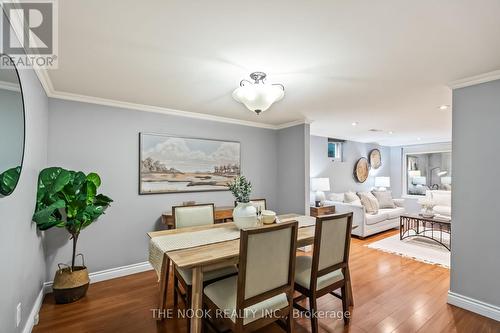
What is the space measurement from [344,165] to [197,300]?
5.57 m

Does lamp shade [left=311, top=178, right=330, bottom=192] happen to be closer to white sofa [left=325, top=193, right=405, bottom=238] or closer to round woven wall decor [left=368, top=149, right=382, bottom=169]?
white sofa [left=325, top=193, right=405, bottom=238]

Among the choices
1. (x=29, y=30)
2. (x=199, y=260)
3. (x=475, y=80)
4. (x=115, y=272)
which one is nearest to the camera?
(x=29, y=30)

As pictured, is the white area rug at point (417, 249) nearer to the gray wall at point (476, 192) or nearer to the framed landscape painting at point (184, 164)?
the gray wall at point (476, 192)

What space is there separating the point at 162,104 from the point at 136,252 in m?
2.02

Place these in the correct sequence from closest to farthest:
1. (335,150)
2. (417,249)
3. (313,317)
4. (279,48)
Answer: (279,48), (313,317), (417,249), (335,150)

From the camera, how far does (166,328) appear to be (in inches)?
83.2

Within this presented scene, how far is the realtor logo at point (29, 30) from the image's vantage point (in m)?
1.35

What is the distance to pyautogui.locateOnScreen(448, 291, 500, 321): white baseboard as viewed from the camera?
2.23 metres

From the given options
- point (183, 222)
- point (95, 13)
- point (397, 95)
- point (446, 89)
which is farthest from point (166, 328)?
point (446, 89)

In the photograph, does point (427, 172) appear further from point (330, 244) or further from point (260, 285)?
point (260, 285)

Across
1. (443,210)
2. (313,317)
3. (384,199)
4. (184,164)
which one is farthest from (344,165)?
(313,317)

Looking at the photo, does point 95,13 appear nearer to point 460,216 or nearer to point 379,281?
point 460,216

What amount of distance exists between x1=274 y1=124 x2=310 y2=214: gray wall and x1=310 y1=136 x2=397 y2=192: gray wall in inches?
55.1

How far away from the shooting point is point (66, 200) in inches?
96.5
